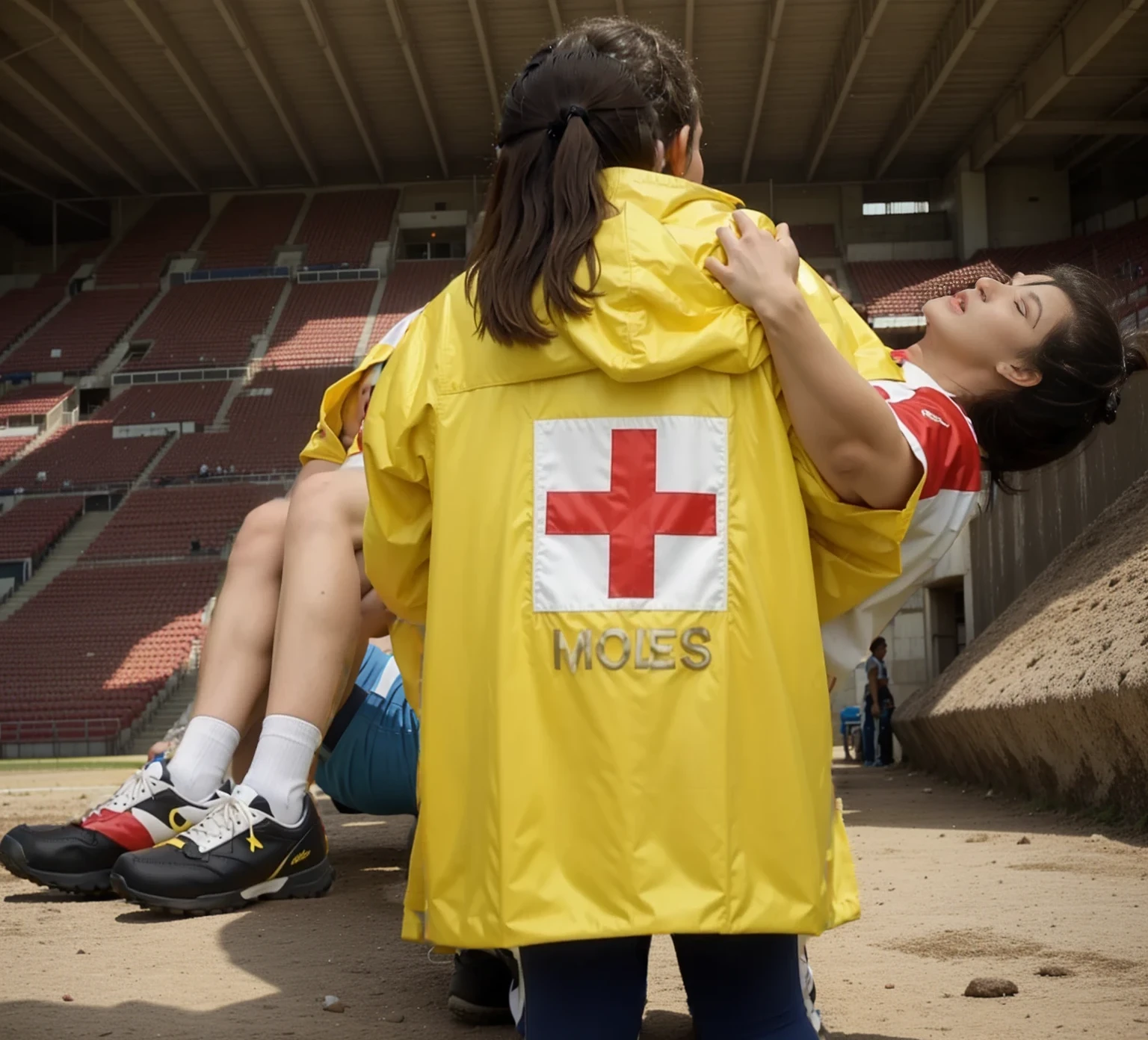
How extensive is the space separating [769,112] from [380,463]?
2595 cm

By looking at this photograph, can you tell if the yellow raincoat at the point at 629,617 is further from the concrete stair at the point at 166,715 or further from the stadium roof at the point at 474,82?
the stadium roof at the point at 474,82

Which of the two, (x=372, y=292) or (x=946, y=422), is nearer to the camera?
(x=946, y=422)

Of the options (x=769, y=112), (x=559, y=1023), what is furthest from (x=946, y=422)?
(x=769, y=112)

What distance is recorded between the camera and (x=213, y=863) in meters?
2.07

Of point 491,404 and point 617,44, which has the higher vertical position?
point 617,44

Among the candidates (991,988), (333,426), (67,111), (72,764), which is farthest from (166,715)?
(991,988)

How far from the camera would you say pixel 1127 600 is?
4.41 meters

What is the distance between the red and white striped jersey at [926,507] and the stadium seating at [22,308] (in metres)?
30.1

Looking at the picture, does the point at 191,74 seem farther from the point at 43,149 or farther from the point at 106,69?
the point at 43,149

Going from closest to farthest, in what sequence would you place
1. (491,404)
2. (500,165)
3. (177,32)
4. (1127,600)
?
(491,404), (500,165), (1127,600), (177,32)

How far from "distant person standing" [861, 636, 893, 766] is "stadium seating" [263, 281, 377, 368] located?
15.9m

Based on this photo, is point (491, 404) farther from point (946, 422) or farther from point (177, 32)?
point (177, 32)

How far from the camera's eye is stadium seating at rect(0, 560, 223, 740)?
18.0 m

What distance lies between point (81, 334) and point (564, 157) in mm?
29237
